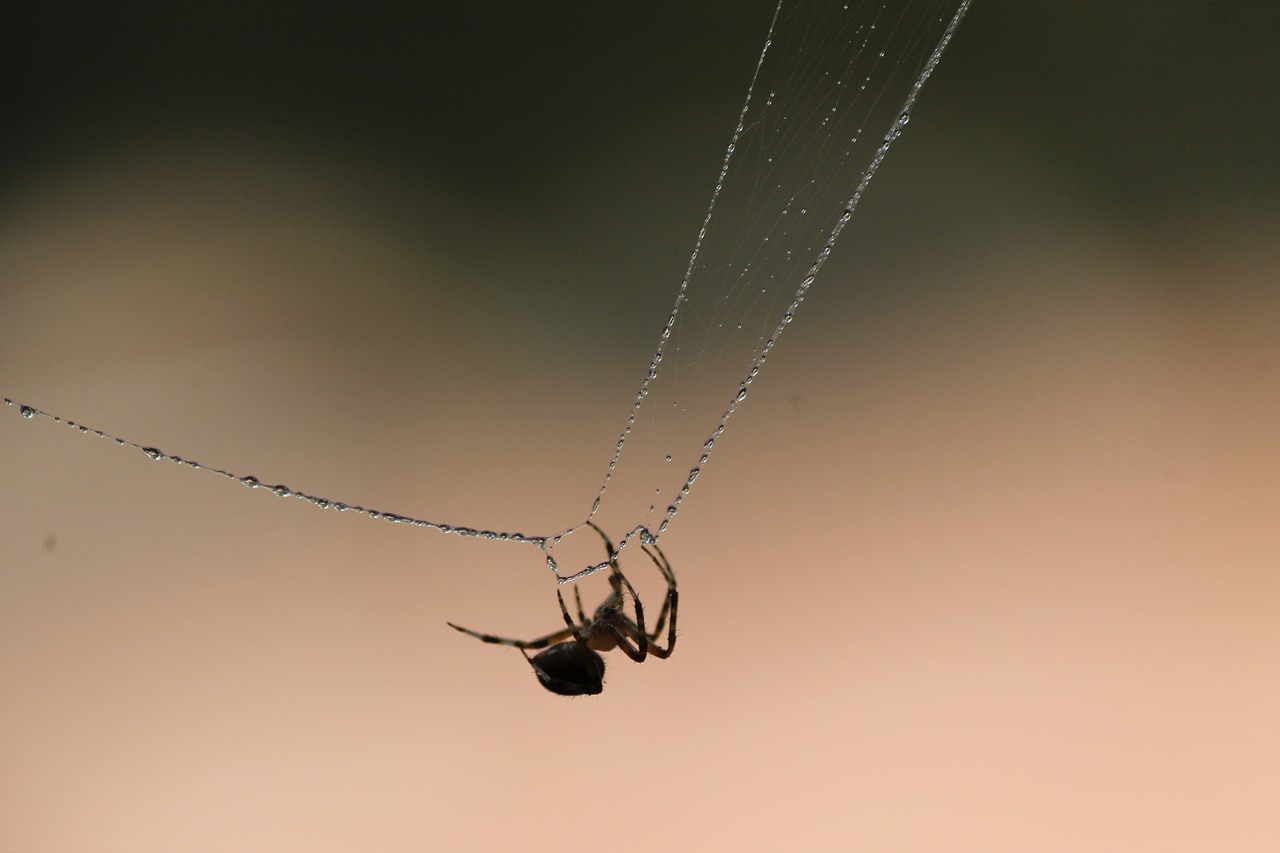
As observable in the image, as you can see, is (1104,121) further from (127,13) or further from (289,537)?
(127,13)

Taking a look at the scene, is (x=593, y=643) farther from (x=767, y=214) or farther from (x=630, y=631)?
(x=767, y=214)

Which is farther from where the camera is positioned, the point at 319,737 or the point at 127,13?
→ the point at 127,13

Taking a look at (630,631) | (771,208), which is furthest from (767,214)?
(630,631)

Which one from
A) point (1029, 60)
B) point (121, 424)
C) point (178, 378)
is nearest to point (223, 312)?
point (178, 378)

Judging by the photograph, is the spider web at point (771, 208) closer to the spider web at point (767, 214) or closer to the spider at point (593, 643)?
the spider web at point (767, 214)

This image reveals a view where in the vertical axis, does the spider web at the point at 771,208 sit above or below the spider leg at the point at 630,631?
above

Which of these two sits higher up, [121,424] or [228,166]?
[228,166]

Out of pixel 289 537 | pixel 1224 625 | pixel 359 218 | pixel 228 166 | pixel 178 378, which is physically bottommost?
pixel 1224 625

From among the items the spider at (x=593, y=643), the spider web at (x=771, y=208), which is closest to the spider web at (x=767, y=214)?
the spider web at (x=771, y=208)

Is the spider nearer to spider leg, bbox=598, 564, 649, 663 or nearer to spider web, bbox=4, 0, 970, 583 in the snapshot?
spider leg, bbox=598, 564, 649, 663
